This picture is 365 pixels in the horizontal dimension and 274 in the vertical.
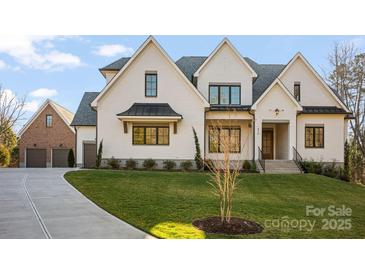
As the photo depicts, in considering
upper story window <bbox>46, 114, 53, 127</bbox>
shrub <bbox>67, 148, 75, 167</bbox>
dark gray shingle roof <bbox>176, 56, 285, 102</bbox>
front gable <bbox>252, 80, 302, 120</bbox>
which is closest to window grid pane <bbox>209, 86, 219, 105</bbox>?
dark gray shingle roof <bbox>176, 56, 285, 102</bbox>

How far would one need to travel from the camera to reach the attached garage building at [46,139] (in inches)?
1009

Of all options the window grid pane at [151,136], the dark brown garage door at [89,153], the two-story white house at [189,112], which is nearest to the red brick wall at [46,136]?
the dark brown garage door at [89,153]

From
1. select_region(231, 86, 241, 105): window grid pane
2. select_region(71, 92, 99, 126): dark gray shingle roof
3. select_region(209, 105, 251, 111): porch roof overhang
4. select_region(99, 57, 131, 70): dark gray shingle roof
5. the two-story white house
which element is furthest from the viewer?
select_region(71, 92, 99, 126): dark gray shingle roof

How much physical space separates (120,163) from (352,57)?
22181 millimetres

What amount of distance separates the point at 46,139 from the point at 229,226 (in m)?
23.3

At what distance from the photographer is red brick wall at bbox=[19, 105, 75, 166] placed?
1015 inches

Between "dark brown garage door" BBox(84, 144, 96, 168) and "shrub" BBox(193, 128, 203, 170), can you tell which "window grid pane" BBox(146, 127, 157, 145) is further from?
"dark brown garage door" BBox(84, 144, 96, 168)

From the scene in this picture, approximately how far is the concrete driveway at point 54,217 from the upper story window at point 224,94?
10.8 meters

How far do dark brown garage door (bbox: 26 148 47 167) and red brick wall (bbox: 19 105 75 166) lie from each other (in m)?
0.36

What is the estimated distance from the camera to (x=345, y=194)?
1197 centimetres

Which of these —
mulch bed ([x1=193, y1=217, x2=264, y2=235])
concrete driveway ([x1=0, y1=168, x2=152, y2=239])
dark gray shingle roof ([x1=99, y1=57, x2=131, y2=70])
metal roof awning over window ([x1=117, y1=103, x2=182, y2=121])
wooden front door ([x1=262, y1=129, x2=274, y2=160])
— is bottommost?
mulch bed ([x1=193, y1=217, x2=264, y2=235])

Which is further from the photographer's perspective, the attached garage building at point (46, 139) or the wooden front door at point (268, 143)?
the attached garage building at point (46, 139)

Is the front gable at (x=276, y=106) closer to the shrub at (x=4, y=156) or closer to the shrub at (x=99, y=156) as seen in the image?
the shrub at (x=99, y=156)
